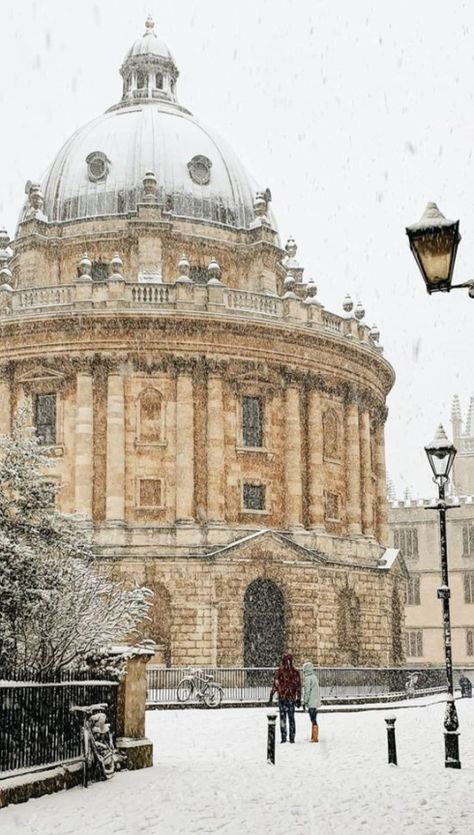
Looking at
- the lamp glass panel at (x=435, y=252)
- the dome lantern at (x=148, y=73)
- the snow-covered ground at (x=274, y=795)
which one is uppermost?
the dome lantern at (x=148, y=73)

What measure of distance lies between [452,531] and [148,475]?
36075 mm

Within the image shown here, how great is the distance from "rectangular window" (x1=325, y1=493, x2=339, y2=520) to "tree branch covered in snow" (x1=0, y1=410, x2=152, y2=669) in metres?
19.2

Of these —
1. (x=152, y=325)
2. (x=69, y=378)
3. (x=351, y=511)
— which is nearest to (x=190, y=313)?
(x=152, y=325)

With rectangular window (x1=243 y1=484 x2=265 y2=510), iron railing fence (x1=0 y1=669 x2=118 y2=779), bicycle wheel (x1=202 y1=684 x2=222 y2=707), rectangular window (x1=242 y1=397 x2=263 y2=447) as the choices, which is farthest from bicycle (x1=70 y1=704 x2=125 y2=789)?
rectangular window (x1=242 y1=397 x2=263 y2=447)

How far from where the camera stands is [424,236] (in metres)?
8.75

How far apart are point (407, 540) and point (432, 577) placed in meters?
3.30

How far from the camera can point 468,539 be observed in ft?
244

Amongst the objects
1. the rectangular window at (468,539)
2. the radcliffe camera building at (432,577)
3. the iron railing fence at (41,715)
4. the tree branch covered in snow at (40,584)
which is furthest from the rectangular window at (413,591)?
the iron railing fence at (41,715)

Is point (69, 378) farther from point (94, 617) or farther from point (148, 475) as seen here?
point (94, 617)

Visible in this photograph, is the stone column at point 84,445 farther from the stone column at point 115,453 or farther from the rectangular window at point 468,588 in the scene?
the rectangular window at point 468,588

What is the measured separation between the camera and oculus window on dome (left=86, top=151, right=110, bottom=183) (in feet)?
170

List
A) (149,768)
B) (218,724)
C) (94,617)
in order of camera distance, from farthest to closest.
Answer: (218,724) → (94,617) → (149,768)

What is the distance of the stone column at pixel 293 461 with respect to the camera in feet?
147

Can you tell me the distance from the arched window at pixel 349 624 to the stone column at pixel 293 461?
372 cm
